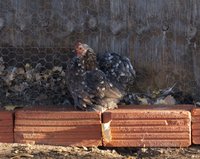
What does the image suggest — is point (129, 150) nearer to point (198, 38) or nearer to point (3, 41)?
point (198, 38)

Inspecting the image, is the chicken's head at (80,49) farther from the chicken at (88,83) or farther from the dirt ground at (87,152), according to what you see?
the dirt ground at (87,152)

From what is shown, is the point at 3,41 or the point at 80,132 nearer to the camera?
the point at 80,132

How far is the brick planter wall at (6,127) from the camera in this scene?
4.45 m

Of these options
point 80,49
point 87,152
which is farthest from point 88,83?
point 87,152

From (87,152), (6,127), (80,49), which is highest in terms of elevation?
(80,49)

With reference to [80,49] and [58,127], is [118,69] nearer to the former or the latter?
[80,49]

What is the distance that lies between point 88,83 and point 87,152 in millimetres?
485

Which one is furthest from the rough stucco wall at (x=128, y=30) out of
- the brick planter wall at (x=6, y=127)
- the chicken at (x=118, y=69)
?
the brick planter wall at (x=6, y=127)

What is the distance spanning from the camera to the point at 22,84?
4656mm

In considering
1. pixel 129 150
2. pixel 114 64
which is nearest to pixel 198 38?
pixel 114 64

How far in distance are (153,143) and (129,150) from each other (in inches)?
7.5

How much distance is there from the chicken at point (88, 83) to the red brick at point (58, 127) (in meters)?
0.08

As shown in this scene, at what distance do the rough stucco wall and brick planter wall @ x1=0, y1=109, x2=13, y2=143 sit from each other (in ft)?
1.92

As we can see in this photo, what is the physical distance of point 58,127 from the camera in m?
4.40
